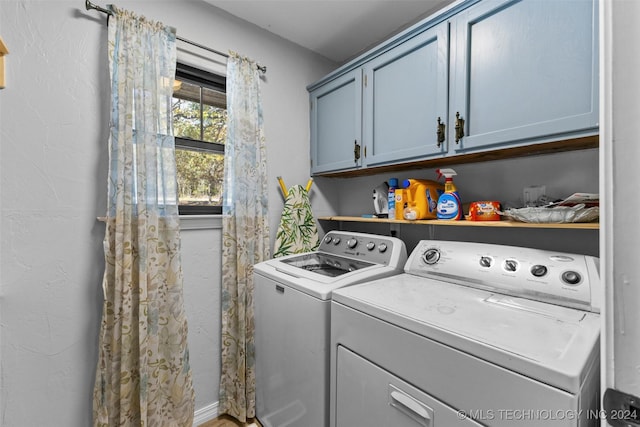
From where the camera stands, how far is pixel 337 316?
1.17 metres

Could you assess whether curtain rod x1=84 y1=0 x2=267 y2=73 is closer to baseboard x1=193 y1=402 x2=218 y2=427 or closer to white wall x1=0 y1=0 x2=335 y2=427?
white wall x1=0 y1=0 x2=335 y2=427

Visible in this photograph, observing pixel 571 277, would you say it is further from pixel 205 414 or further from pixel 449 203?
pixel 205 414

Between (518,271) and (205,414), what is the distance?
6.54 ft

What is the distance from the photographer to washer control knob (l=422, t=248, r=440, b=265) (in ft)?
4.66

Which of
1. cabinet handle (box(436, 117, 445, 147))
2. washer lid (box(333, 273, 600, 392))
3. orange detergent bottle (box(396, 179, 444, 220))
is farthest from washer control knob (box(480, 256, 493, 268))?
cabinet handle (box(436, 117, 445, 147))

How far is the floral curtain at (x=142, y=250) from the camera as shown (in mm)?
1388

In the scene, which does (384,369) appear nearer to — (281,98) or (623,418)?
(623,418)

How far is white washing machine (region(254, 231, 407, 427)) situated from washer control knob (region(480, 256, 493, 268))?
0.43 metres

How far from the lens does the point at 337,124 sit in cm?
204

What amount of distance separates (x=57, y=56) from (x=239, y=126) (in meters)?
0.90

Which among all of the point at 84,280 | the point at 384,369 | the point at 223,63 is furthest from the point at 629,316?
the point at 223,63

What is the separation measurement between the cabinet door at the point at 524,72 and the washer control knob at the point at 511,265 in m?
0.51

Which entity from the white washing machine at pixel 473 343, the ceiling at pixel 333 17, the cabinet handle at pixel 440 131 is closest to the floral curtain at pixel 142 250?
the ceiling at pixel 333 17

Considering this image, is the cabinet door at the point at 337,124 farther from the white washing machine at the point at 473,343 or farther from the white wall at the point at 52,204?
the white wall at the point at 52,204
